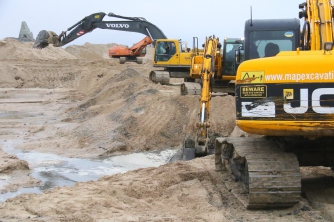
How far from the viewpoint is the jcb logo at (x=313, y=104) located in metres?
5.37

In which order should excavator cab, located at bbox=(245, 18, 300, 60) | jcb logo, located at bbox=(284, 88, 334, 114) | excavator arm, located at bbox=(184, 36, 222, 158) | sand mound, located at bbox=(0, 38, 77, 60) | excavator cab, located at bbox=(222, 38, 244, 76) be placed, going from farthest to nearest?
sand mound, located at bbox=(0, 38, 77, 60) < excavator cab, located at bbox=(222, 38, 244, 76) < excavator arm, located at bbox=(184, 36, 222, 158) < excavator cab, located at bbox=(245, 18, 300, 60) < jcb logo, located at bbox=(284, 88, 334, 114)

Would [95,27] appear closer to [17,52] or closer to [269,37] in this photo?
[17,52]

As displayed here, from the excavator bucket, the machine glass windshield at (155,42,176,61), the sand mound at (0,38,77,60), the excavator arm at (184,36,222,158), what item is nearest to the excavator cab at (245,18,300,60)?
the excavator arm at (184,36,222,158)

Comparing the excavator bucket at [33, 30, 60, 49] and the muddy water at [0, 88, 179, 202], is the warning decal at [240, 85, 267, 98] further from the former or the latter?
the excavator bucket at [33, 30, 60, 49]

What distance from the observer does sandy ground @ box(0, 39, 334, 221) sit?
588cm

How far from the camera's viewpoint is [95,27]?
2756cm

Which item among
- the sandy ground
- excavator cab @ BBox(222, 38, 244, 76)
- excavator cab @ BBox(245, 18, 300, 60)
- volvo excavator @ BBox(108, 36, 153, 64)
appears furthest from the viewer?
volvo excavator @ BBox(108, 36, 153, 64)

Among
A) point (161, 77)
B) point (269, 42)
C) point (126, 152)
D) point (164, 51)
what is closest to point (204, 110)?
point (126, 152)

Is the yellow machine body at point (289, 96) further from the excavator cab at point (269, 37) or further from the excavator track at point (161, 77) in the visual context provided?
the excavator track at point (161, 77)

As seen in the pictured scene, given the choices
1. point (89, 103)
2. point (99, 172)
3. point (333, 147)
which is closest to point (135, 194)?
point (333, 147)

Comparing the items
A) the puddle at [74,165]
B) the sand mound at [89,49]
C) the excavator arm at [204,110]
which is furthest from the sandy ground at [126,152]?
the sand mound at [89,49]

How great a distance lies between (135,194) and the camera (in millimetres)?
6902

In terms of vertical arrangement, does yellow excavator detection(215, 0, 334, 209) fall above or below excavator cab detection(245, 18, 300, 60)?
below

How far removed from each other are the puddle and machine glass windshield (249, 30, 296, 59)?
3.56m
